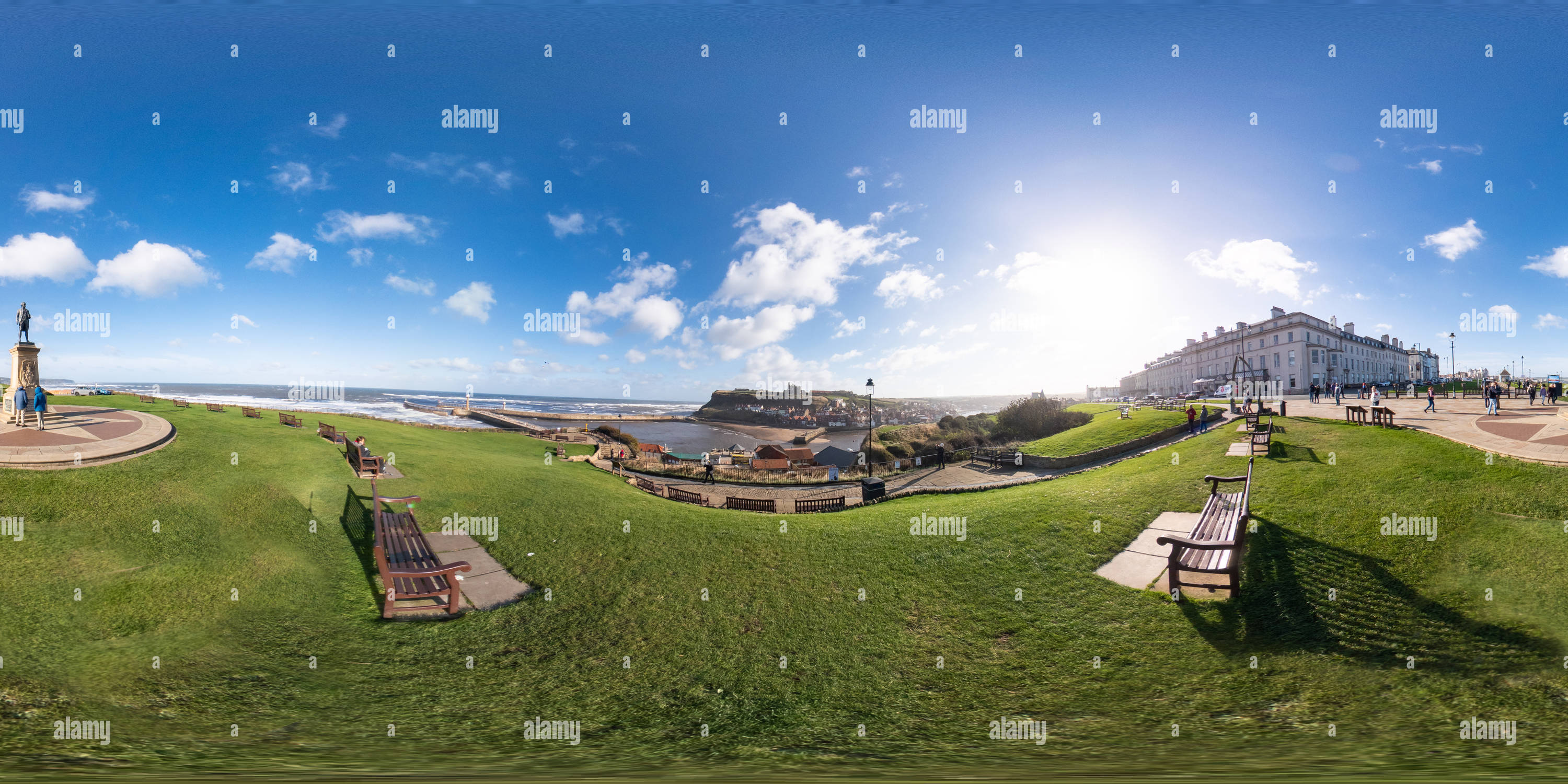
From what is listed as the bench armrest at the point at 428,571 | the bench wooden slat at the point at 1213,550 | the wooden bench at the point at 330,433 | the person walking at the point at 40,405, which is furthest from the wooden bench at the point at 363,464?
the bench wooden slat at the point at 1213,550

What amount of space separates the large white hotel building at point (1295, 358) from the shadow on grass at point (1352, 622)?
172 feet

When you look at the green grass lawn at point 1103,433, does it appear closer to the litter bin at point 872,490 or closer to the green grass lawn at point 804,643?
the litter bin at point 872,490

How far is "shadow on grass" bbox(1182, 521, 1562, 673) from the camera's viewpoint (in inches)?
186

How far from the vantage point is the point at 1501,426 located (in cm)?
1153

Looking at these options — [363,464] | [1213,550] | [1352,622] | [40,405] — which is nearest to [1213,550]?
[1213,550]

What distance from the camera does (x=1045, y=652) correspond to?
5.50 metres

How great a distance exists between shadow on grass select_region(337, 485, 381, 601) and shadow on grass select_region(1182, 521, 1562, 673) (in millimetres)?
11079

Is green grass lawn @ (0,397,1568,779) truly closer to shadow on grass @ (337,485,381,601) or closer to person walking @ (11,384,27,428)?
shadow on grass @ (337,485,381,601)

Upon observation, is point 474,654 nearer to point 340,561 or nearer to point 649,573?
point 649,573

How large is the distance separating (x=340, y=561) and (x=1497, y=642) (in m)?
14.7

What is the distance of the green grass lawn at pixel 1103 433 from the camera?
21312 mm

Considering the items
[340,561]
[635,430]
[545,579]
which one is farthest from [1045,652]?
[635,430]

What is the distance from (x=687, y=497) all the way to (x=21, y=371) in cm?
1551

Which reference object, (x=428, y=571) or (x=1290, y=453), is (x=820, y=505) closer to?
(x=428, y=571)
